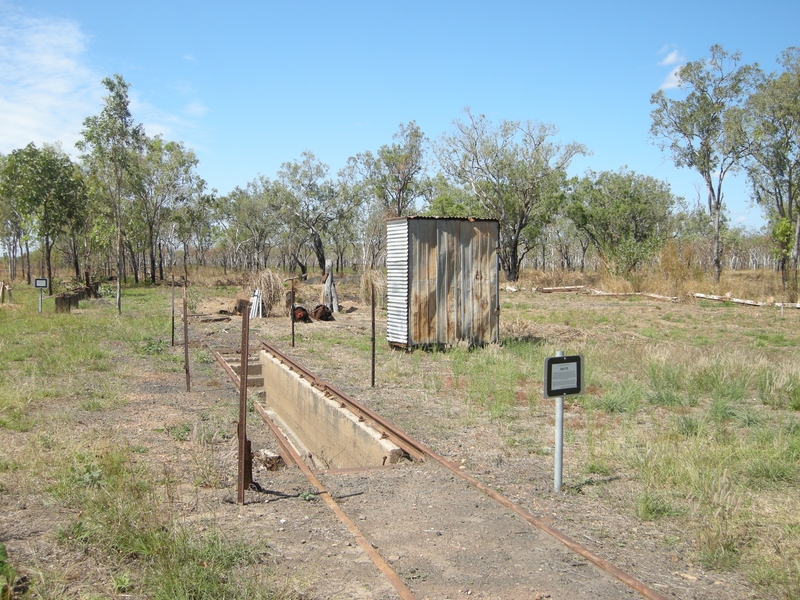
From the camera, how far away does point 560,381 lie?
572 cm

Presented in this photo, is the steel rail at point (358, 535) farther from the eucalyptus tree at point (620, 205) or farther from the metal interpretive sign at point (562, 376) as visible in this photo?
the eucalyptus tree at point (620, 205)

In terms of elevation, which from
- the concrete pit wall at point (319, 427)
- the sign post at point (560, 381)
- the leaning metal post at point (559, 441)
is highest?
the sign post at point (560, 381)

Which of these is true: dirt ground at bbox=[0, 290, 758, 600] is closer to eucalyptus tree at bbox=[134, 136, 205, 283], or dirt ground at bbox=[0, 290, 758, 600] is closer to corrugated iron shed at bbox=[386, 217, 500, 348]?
corrugated iron shed at bbox=[386, 217, 500, 348]

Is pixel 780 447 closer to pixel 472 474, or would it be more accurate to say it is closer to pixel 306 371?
pixel 472 474

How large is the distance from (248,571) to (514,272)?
4205cm

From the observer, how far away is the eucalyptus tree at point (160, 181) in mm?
48250

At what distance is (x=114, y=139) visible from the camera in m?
25.2

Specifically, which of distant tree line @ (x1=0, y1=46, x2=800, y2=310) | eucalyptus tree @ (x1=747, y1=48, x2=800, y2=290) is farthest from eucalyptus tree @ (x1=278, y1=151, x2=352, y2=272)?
eucalyptus tree @ (x1=747, y1=48, x2=800, y2=290)

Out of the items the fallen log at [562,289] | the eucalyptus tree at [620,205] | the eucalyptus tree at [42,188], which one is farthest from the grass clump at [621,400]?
the eucalyptus tree at [620,205]

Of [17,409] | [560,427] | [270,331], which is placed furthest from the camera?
[270,331]

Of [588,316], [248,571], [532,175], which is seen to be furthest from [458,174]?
[248,571]

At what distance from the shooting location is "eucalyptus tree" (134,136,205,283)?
48.2 meters

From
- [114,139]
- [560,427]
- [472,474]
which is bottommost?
[472,474]

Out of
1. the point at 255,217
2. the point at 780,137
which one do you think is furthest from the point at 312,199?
the point at 780,137
